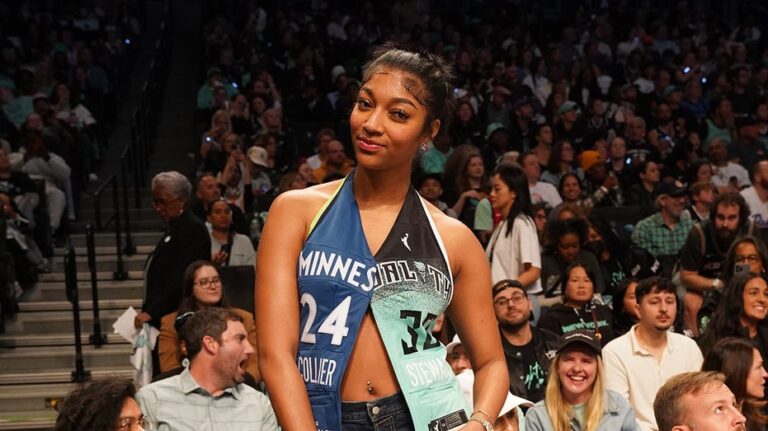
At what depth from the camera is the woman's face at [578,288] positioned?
7.98 m

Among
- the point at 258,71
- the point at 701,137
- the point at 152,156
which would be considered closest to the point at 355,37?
the point at 258,71

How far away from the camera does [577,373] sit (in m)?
6.18

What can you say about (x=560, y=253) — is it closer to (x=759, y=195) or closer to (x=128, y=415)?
(x=759, y=195)

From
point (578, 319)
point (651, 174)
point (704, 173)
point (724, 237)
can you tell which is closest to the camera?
point (578, 319)

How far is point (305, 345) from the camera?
8.81 ft

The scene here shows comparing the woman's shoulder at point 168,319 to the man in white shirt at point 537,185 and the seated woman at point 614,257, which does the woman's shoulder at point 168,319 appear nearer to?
the seated woman at point 614,257

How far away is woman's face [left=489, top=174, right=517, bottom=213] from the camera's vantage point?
8.34 meters

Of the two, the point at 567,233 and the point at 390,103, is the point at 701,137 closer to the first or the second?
the point at 567,233

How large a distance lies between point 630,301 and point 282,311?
5826 millimetres

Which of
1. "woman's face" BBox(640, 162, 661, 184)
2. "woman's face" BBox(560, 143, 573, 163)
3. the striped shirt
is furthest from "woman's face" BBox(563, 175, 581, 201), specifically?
the striped shirt

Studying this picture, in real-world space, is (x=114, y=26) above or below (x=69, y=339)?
above

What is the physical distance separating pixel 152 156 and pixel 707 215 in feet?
22.2

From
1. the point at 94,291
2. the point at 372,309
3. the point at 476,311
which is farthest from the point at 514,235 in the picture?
the point at 372,309

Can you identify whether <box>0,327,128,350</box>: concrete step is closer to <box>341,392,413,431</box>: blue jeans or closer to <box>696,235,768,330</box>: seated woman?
<box>696,235,768,330</box>: seated woman
